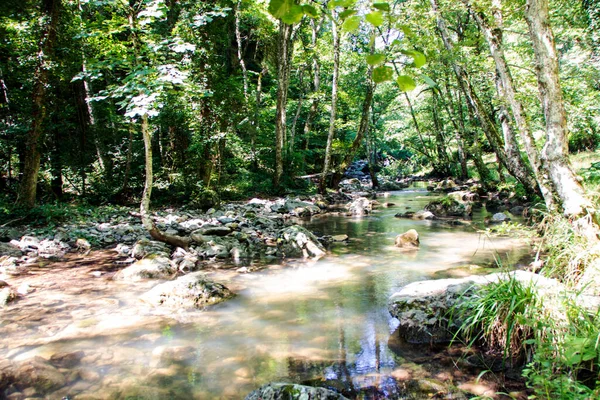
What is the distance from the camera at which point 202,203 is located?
1249cm

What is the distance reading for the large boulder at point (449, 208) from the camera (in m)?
12.4

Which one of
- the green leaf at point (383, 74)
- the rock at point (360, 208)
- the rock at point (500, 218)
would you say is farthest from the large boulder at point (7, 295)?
the rock at point (500, 218)

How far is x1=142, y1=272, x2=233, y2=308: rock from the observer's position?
498 centimetres

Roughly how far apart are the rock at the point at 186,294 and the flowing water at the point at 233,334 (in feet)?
0.61

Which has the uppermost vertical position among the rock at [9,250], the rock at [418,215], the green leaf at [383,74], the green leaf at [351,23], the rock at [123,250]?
the green leaf at [351,23]

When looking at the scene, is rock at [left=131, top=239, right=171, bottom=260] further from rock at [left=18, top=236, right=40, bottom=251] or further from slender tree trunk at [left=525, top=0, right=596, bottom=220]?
slender tree trunk at [left=525, top=0, right=596, bottom=220]

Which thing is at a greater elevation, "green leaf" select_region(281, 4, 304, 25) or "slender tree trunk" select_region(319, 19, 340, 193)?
"slender tree trunk" select_region(319, 19, 340, 193)

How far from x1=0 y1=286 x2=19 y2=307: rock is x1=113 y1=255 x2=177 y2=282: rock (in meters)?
1.34

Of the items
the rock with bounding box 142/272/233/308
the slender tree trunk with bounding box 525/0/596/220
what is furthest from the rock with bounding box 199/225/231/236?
the slender tree trunk with bounding box 525/0/596/220

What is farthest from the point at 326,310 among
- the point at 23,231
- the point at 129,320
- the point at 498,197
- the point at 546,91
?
the point at 498,197

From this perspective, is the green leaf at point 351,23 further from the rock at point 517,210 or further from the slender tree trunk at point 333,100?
the slender tree trunk at point 333,100

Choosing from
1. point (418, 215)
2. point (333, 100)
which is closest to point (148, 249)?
point (418, 215)

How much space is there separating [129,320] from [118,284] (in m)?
1.52

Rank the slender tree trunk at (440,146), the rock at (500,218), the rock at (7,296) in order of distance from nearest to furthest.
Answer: the rock at (7,296)
the rock at (500,218)
the slender tree trunk at (440,146)
